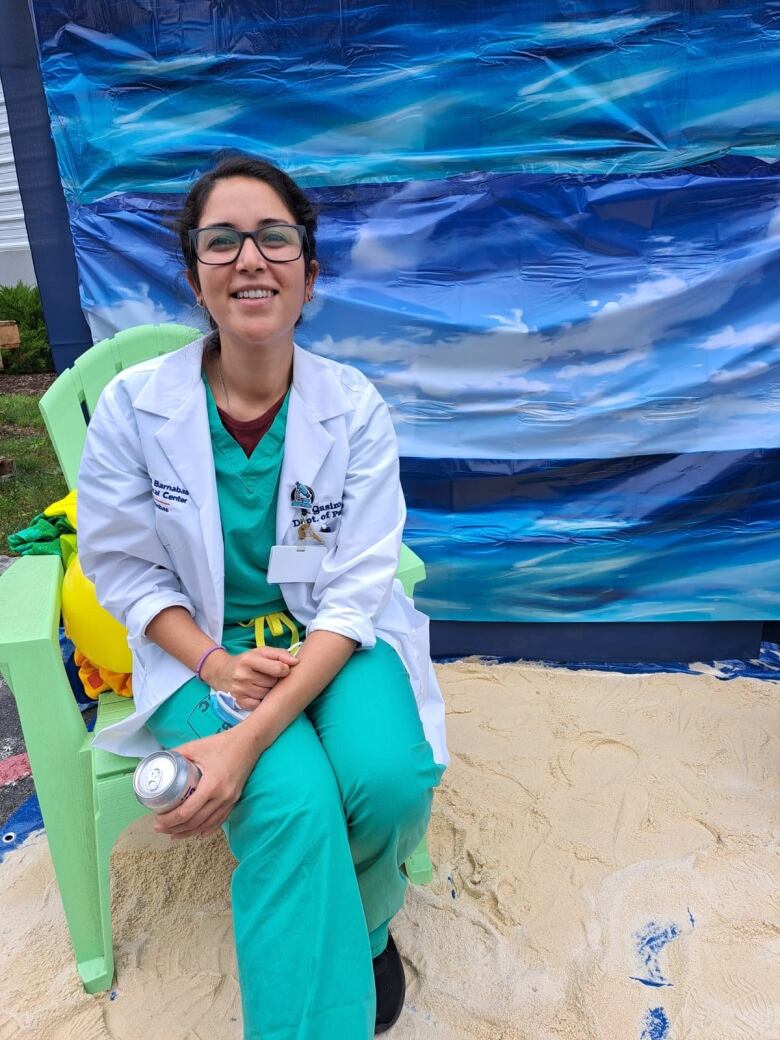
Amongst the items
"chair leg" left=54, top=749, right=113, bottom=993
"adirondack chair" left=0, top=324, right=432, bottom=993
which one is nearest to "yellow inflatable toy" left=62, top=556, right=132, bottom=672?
"adirondack chair" left=0, top=324, right=432, bottom=993

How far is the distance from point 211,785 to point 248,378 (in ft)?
2.51

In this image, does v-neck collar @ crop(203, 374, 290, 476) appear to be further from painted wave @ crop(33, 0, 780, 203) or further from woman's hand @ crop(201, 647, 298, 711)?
painted wave @ crop(33, 0, 780, 203)

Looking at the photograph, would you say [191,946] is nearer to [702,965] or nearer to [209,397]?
[702,965]

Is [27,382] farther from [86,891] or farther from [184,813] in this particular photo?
[184,813]

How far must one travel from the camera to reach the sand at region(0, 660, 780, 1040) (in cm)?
145

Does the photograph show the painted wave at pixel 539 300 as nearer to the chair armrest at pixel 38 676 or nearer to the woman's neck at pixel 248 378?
the woman's neck at pixel 248 378

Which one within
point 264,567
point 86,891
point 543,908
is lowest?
point 543,908

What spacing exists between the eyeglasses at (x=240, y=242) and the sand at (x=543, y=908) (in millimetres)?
1407

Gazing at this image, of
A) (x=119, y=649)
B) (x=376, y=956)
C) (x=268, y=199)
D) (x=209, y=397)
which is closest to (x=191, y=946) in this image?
A: (x=376, y=956)

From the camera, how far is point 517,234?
2281mm

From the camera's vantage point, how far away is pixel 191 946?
1614mm

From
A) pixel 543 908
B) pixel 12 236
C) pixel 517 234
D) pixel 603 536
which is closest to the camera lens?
pixel 543 908

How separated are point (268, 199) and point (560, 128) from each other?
121 centimetres

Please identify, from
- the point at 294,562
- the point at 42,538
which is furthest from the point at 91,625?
the point at 294,562
